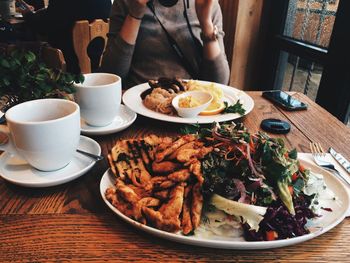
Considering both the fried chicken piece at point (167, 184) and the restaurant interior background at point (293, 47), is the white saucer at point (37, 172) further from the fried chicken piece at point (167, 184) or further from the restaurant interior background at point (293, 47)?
the restaurant interior background at point (293, 47)

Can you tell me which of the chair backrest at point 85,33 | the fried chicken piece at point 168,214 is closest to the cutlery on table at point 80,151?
the fried chicken piece at point 168,214

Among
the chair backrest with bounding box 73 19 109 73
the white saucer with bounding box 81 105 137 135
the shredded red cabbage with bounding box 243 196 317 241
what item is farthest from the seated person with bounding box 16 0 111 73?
the shredded red cabbage with bounding box 243 196 317 241

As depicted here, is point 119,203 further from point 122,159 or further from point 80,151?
point 80,151

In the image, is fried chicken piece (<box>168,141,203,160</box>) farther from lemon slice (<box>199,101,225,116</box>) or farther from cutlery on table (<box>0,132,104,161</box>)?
lemon slice (<box>199,101,225,116</box>)

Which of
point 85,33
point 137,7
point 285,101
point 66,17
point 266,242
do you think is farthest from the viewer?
point 66,17

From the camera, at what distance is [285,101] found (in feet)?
4.04

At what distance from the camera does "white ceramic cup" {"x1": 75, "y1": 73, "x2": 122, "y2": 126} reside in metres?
0.84

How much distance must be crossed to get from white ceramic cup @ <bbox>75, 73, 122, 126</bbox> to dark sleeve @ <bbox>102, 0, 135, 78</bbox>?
0.55 metres

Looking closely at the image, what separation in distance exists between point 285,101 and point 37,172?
95 centimetres

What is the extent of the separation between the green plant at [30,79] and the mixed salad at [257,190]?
450mm

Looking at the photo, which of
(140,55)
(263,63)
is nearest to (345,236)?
(140,55)

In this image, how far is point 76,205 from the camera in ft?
2.05

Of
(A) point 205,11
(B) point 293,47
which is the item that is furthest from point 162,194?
(B) point 293,47

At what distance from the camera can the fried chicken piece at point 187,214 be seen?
21.1 inches
